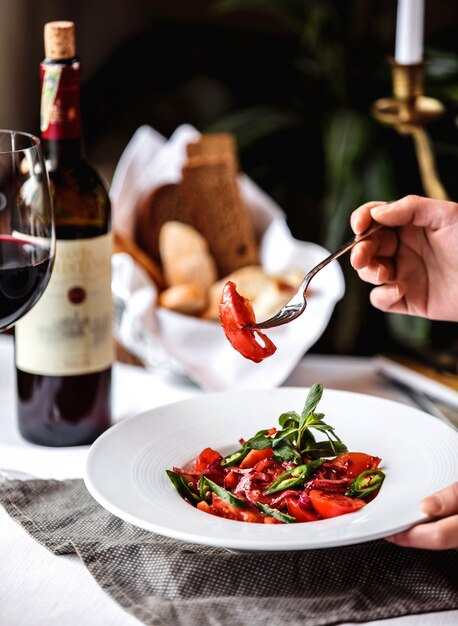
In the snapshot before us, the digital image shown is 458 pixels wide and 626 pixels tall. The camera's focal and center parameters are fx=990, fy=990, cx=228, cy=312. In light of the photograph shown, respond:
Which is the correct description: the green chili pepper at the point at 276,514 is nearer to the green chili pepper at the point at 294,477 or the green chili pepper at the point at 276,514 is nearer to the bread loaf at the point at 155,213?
the green chili pepper at the point at 294,477

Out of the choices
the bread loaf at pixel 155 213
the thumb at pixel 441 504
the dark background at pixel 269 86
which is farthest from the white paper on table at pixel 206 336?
the dark background at pixel 269 86

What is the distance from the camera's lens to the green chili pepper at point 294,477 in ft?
3.82

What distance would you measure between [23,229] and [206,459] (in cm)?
37

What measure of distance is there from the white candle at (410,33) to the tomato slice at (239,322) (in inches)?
31.2

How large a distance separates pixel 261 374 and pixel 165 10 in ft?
5.00

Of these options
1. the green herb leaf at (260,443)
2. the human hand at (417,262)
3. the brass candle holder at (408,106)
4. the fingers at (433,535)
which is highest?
the brass candle holder at (408,106)

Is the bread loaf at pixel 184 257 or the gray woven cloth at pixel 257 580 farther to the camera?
the bread loaf at pixel 184 257

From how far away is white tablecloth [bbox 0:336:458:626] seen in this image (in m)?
1.06

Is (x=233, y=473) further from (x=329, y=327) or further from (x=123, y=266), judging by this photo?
(x=329, y=327)

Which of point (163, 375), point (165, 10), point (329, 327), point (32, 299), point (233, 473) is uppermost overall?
point (165, 10)

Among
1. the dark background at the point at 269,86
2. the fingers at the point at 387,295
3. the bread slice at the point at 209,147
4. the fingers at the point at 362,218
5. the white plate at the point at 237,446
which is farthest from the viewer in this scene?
the dark background at the point at 269,86

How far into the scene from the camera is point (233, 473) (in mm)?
1222

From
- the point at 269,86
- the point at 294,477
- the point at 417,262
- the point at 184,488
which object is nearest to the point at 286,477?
the point at 294,477

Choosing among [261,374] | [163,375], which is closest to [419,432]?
[261,374]
